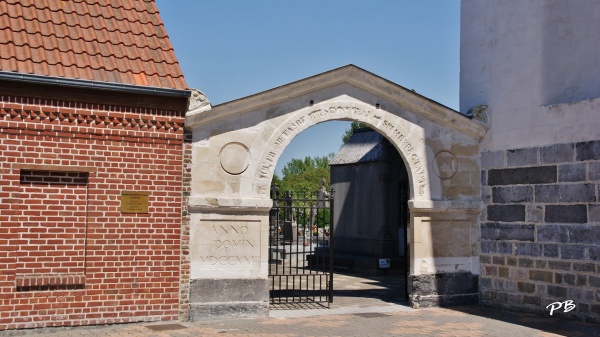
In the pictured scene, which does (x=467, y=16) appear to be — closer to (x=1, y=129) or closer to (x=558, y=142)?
(x=558, y=142)

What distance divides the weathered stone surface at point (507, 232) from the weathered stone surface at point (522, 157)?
3.61ft

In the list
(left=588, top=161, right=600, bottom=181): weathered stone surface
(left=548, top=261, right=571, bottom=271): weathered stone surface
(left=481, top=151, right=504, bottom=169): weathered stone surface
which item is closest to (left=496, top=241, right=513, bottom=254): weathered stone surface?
(left=548, top=261, right=571, bottom=271): weathered stone surface

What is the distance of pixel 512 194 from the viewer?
471 inches

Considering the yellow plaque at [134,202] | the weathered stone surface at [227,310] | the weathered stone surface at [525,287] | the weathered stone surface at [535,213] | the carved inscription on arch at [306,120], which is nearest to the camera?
the yellow plaque at [134,202]

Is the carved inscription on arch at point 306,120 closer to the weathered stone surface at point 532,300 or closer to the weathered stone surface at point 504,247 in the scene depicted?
the weathered stone surface at point 504,247

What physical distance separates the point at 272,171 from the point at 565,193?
15.9ft

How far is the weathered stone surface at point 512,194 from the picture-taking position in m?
11.7

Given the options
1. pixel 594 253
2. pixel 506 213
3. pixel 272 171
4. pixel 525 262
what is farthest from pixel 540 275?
pixel 272 171

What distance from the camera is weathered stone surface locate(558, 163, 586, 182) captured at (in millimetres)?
10852

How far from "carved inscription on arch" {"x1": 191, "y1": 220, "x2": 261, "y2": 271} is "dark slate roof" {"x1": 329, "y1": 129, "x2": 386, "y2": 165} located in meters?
8.97

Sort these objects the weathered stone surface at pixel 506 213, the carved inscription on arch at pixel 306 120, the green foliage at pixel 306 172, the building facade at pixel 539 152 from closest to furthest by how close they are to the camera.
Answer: the building facade at pixel 539 152 < the carved inscription on arch at pixel 306 120 < the weathered stone surface at pixel 506 213 < the green foliage at pixel 306 172

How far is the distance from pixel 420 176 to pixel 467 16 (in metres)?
3.49

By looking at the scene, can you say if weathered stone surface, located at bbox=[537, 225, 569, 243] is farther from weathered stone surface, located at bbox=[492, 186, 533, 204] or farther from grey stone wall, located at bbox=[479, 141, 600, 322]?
weathered stone surface, located at bbox=[492, 186, 533, 204]

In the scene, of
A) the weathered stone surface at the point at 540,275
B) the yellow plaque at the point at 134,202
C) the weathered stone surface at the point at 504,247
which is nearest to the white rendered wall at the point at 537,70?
the weathered stone surface at the point at 504,247
